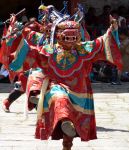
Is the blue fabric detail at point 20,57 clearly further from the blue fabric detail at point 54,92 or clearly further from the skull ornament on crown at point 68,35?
the blue fabric detail at point 54,92

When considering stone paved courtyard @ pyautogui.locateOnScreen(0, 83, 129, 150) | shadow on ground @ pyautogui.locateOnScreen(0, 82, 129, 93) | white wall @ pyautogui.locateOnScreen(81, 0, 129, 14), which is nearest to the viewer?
stone paved courtyard @ pyautogui.locateOnScreen(0, 83, 129, 150)

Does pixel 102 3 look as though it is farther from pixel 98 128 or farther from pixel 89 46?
pixel 89 46

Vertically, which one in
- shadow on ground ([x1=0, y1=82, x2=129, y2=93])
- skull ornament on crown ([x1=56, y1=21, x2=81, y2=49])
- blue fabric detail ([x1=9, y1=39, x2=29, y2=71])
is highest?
skull ornament on crown ([x1=56, y1=21, x2=81, y2=49])

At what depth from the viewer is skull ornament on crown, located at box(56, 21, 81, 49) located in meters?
6.55

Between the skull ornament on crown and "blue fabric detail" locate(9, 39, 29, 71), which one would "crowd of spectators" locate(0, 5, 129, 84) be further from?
the skull ornament on crown

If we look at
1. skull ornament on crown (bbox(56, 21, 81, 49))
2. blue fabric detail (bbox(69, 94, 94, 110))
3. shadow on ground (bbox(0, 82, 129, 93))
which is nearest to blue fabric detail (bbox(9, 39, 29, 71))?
skull ornament on crown (bbox(56, 21, 81, 49))

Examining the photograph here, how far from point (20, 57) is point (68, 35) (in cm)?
61

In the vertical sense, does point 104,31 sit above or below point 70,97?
above

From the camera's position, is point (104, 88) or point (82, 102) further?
point (104, 88)

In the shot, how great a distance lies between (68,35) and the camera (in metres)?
6.55

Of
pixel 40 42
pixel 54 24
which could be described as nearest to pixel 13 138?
pixel 40 42

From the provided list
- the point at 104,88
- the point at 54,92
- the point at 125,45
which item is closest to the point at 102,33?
the point at 125,45

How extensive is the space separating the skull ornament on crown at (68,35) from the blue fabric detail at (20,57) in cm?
35

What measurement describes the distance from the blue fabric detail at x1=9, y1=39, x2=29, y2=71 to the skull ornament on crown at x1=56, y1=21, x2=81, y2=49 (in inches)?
13.9
